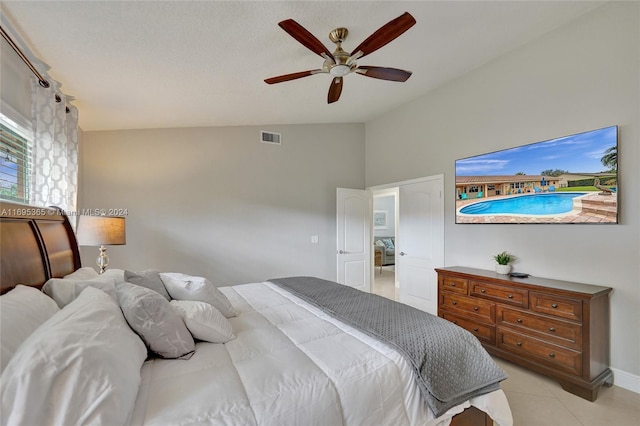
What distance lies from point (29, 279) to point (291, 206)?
340 cm

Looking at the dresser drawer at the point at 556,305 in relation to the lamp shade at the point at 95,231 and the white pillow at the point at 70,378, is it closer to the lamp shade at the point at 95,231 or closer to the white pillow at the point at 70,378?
the white pillow at the point at 70,378

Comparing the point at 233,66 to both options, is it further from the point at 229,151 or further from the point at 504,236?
the point at 504,236

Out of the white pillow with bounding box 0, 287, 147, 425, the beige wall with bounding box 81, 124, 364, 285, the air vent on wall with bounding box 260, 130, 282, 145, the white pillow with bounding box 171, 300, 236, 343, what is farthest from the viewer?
the air vent on wall with bounding box 260, 130, 282, 145

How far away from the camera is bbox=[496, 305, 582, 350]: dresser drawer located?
2.25m

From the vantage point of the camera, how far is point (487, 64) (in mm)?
3316

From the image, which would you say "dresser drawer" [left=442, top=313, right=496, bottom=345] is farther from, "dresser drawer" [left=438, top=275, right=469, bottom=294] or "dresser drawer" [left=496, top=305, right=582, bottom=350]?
"dresser drawer" [left=438, top=275, right=469, bottom=294]

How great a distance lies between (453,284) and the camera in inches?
125

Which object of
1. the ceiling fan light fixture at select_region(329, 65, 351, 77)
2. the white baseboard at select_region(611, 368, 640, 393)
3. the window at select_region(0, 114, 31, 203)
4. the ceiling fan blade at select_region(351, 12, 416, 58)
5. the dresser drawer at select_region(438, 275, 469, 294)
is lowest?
the white baseboard at select_region(611, 368, 640, 393)

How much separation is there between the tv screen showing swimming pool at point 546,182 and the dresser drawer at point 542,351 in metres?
1.10

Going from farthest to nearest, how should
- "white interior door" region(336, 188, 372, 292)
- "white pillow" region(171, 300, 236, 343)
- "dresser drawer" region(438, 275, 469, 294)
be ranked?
"white interior door" region(336, 188, 372, 292)
"dresser drawer" region(438, 275, 469, 294)
"white pillow" region(171, 300, 236, 343)

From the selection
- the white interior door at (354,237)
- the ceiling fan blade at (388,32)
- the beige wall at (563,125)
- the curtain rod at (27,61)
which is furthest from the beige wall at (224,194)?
the ceiling fan blade at (388,32)

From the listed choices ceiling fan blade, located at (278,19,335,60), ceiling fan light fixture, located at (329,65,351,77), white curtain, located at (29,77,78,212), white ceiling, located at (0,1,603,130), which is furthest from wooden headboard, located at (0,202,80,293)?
ceiling fan light fixture, located at (329,65,351,77)

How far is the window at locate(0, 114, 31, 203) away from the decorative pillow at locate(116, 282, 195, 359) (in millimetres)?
1501

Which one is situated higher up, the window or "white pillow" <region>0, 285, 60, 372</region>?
the window
